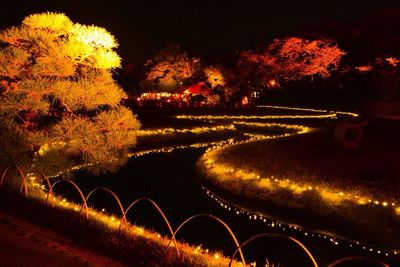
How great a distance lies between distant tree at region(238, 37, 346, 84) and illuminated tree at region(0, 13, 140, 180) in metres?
25.8

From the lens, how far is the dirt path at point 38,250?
4477 mm

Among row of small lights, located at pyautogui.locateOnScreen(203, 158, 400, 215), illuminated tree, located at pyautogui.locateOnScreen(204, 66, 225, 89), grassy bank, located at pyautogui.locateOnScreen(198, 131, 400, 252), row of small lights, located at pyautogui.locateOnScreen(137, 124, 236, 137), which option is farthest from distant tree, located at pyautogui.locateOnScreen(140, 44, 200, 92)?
row of small lights, located at pyautogui.locateOnScreen(203, 158, 400, 215)

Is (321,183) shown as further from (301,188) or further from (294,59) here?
(294,59)

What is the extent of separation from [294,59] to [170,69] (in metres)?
17.5

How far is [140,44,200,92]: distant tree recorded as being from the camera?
45500 millimetres

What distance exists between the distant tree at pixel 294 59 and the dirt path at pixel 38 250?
2782 cm

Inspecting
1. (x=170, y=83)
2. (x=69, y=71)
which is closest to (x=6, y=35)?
(x=69, y=71)

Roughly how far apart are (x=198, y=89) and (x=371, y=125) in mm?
27079

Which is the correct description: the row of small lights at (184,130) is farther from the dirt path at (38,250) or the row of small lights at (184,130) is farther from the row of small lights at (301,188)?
the dirt path at (38,250)

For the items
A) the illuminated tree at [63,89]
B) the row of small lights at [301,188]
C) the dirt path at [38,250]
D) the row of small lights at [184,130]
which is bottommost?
the row of small lights at [301,188]

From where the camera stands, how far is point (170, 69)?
4659 centimetres

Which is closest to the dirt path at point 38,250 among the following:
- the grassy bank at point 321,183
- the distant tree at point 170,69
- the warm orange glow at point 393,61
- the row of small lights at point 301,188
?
the grassy bank at point 321,183

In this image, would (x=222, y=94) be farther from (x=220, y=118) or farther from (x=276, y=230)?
(x=276, y=230)

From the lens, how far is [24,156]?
7418mm
